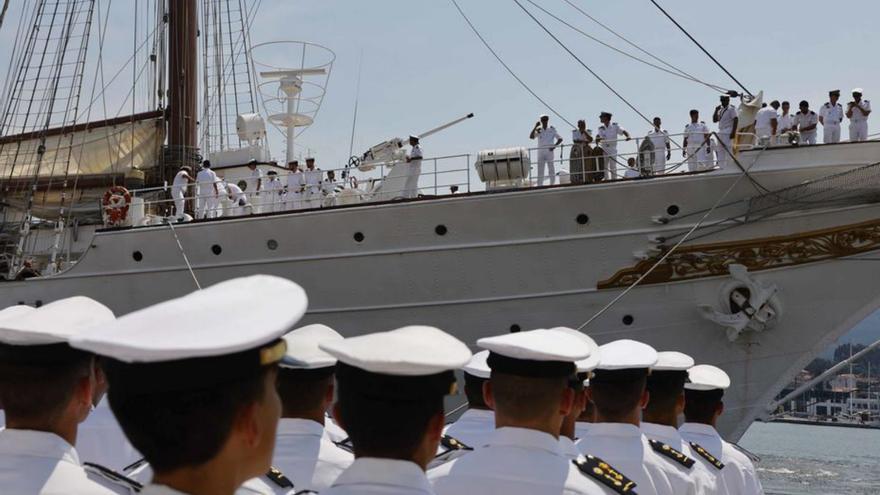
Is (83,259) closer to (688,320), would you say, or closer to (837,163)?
(688,320)

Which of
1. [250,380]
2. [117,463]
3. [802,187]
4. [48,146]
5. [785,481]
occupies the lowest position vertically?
[785,481]

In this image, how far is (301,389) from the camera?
363 centimetres

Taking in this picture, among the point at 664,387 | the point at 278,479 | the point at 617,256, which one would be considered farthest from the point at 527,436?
the point at 617,256

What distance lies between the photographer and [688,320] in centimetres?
1190

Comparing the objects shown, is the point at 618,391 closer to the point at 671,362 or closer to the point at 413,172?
the point at 671,362

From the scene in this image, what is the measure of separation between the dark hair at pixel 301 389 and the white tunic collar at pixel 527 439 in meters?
1.07

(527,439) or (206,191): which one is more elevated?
(206,191)

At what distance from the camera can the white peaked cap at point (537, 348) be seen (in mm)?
2779

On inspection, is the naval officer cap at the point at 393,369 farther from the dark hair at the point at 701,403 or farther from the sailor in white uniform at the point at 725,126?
the sailor in white uniform at the point at 725,126

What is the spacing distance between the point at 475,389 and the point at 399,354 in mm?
2425

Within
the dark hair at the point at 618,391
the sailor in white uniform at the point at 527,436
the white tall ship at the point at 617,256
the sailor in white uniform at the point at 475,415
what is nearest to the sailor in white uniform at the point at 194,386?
the sailor in white uniform at the point at 527,436

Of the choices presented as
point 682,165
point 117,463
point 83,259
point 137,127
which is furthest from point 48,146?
point 117,463

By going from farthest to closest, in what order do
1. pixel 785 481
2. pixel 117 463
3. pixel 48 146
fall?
1. pixel 48 146
2. pixel 785 481
3. pixel 117 463

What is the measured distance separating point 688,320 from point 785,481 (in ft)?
20.6
